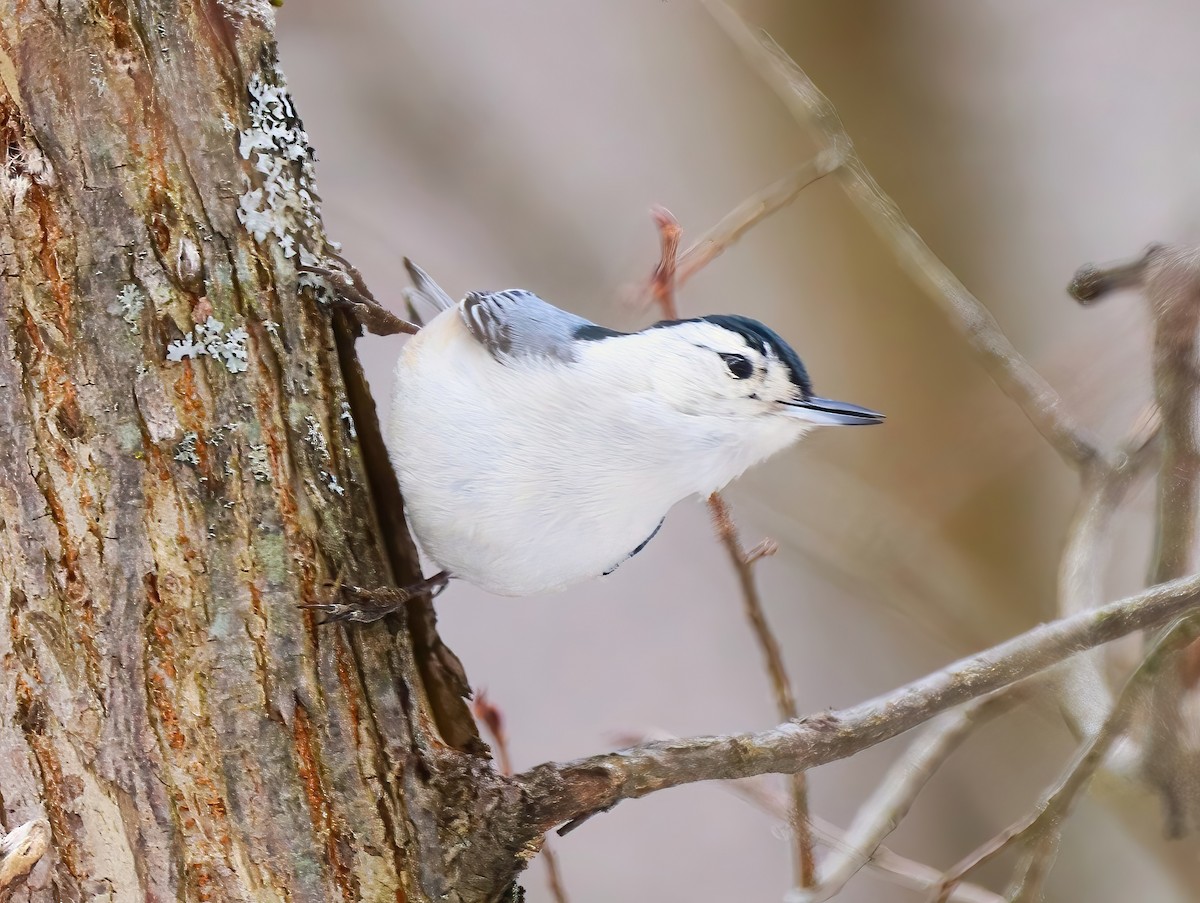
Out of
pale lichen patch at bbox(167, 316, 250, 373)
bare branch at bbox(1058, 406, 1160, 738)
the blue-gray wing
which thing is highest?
the blue-gray wing

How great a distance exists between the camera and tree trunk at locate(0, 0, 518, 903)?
0.69m

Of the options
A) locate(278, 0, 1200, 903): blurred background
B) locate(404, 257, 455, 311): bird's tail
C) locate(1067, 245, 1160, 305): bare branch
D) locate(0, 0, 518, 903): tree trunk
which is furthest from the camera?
locate(278, 0, 1200, 903): blurred background

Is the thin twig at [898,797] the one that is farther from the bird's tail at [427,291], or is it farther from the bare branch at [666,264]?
the bird's tail at [427,291]

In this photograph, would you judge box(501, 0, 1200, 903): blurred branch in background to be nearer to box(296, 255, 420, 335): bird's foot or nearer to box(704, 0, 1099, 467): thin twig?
box(704, 0, 1099, 467): thin twig

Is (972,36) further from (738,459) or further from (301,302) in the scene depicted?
(301,302)

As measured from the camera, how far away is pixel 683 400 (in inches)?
34.5

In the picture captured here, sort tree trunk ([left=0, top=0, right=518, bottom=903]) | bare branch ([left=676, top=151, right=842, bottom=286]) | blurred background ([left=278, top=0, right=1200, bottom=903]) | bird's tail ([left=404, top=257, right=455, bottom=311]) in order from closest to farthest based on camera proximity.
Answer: tree trunk ([left=0, top=0, right=518, bottom=903]) < bare branch ([left=676, top=151, right=842, bottom=286]) < bird's tail ([left=404, top=257, right=455, bottom=311]) < blurred background ([left=278, top=0, right=1200, bottom=903])

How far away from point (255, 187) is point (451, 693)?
46 centimetres

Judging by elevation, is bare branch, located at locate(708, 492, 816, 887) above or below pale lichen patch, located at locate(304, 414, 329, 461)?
below

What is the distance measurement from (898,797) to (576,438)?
1.44 ft

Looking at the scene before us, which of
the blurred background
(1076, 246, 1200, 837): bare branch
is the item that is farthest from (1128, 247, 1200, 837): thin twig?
the blurred background

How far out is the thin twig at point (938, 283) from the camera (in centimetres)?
90

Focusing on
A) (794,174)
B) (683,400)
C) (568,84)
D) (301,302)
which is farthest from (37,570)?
(568,84)

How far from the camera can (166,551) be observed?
2.32 ft
